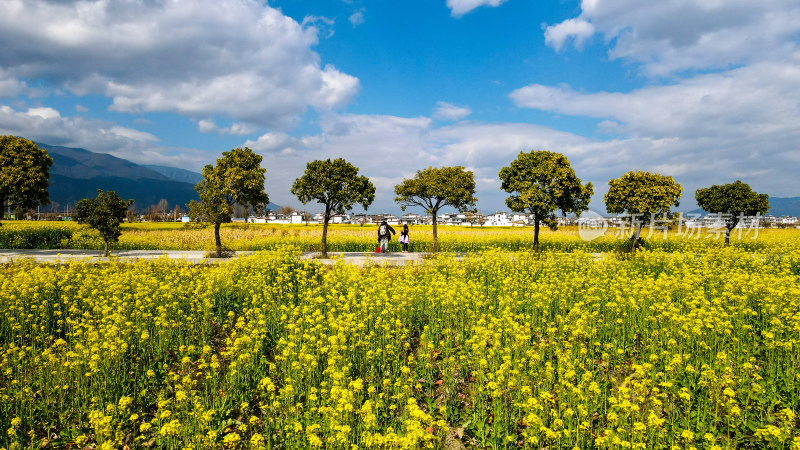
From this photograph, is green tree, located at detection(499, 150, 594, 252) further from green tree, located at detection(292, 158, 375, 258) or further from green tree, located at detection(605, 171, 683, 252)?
green tree, located at detection(292, 158, 375, 258)

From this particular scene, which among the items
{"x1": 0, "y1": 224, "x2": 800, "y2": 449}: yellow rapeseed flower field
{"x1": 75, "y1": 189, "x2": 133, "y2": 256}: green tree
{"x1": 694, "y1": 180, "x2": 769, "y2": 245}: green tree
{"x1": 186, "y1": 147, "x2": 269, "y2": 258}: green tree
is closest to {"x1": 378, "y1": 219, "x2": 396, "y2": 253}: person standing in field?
{"x1": 186, "y1": 147, "x2": 269, "y2": 258}: green tree

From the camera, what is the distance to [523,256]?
16.9 meters

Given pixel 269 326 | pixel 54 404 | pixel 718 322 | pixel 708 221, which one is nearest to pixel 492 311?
pixel 718 322

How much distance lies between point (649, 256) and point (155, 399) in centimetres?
1872

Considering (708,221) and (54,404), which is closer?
(54,404)

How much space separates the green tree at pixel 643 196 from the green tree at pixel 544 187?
11.3 feet

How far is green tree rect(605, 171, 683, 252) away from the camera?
26031mm

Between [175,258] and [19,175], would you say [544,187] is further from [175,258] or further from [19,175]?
[19,175]

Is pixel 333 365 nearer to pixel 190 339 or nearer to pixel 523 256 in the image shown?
pixel 190 339

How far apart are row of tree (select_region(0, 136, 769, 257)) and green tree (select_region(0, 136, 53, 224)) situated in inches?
1.9

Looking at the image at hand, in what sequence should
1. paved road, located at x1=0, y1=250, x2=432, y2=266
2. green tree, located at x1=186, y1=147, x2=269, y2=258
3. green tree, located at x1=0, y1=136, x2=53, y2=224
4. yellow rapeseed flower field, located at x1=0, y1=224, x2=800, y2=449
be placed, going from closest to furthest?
yellow rapeseed flower field, located at x1=0, y1=224, x2=800, y2=449, paved road, located at x1=0, y1=250, x2=432, y2=266, green tree, located at x1=186, y1=147, x2=269, y2=258, green tree, located at x1=0, y1=136, x2=53, y2=224

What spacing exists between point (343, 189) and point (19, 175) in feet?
70.6

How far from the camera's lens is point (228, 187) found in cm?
2494

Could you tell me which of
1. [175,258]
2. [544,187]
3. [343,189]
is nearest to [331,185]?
[343,189]
